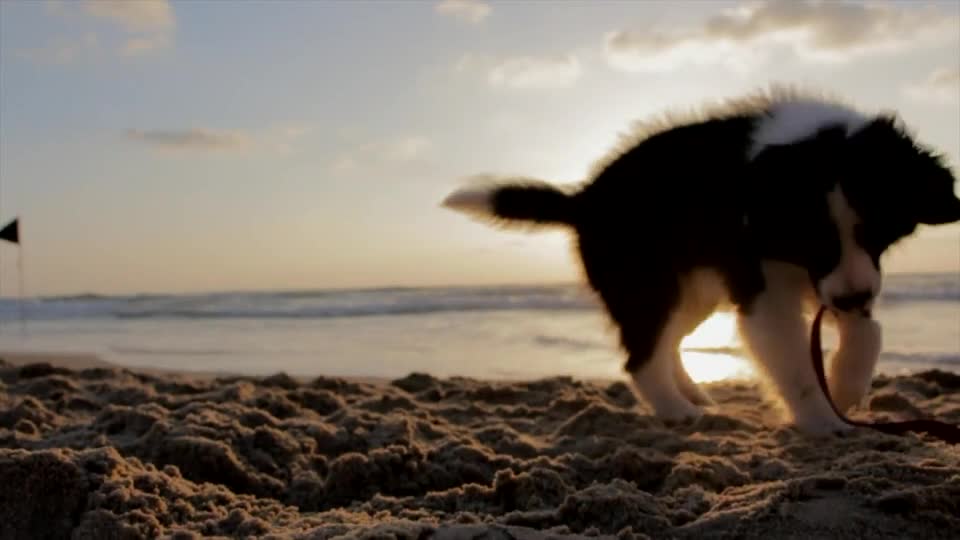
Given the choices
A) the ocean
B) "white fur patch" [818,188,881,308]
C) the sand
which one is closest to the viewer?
the sand

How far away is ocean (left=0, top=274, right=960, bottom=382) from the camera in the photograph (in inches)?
313

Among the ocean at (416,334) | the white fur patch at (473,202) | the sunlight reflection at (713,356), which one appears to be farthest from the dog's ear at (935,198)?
the sunlight reflection at (713,356)

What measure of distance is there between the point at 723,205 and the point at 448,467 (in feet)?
5.71

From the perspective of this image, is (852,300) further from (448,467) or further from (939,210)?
(448,467)

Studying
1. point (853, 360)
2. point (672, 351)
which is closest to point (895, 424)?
point (853, 360)

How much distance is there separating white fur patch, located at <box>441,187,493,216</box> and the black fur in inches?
1.7

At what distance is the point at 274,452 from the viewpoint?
12.4 ft

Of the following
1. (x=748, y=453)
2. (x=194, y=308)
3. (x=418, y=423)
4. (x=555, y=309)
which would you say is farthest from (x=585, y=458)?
(x=194, y=308)

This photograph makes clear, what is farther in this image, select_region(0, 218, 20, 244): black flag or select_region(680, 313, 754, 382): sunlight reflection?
select_region(680, 313, 754, 382): sunlight reflection

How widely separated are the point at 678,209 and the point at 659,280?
36 centimetres

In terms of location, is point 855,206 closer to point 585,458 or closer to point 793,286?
point 793,286

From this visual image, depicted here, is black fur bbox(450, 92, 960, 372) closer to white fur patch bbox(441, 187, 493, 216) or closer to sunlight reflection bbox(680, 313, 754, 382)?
white fur patch bbox(441, 187, 493, 216)

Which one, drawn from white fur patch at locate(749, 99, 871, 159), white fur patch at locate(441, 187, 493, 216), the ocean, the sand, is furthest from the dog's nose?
→ white fur patch at locate(441, 187, 493, 216)

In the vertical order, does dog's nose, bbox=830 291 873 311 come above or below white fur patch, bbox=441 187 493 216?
below
